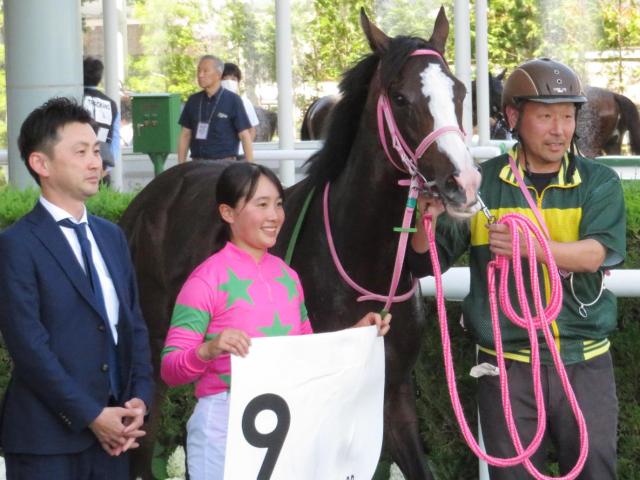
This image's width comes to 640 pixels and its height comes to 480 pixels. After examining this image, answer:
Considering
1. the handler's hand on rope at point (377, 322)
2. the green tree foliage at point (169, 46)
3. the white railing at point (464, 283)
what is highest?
the green tree foliage at point (169, 46)

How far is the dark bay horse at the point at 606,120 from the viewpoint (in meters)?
16.8

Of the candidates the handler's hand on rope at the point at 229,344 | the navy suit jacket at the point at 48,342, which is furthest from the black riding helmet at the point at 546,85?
the navy suit jacket at the point at 48,342

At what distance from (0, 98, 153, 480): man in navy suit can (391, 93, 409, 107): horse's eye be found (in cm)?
105

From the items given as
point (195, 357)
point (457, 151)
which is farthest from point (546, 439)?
point (195, 357)

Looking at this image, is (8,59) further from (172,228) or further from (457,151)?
(457,151)

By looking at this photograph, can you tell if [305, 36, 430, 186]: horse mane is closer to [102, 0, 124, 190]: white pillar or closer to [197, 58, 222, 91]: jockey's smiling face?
[197, 58, 222, 91]: jockey's smiling face

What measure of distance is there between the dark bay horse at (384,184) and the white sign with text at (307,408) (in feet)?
1.72

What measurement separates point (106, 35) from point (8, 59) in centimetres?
421

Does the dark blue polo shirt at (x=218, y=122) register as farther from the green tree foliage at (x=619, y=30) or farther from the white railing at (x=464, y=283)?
the green tree foliage at (x=619, y=30)

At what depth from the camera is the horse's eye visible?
13.5 ft

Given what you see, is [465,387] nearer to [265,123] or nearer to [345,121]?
[345,121]

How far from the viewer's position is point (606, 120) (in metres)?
16.8

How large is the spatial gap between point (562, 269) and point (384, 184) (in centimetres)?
76

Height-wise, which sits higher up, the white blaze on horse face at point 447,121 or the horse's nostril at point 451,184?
the white blaze on horse face at point 447,121
